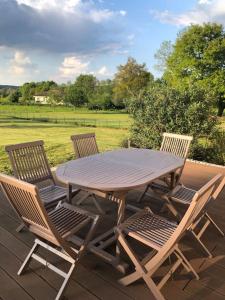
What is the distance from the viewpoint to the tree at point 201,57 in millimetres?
26500

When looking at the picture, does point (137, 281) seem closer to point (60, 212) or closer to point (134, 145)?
point (60, 212)

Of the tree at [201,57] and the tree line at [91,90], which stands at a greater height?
the tree at [201,57]

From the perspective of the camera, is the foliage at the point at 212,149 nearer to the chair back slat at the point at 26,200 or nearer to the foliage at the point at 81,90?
the chair back slat at the point at 26,200

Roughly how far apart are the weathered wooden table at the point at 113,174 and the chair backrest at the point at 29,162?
1.81 ft

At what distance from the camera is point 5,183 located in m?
2.12

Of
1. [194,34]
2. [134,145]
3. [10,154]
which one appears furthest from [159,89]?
[194,34]

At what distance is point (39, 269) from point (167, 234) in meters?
1.19

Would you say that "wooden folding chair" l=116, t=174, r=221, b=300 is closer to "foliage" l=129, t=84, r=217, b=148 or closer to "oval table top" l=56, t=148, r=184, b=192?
"oval table top" l=56, t=148, r=184, b=192

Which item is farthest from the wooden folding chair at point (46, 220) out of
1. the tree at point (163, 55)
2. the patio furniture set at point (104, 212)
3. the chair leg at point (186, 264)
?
the tree at point (163, 55)

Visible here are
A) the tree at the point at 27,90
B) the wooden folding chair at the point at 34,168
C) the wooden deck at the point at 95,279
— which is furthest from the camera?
the tree at the point at 27,90

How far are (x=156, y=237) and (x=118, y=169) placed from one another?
0.94 m

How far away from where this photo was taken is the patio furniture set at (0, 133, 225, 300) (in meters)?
2.10

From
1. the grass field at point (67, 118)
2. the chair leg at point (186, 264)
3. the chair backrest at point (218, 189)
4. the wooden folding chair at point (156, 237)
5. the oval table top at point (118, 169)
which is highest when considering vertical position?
the oval table top at point (118, 169)

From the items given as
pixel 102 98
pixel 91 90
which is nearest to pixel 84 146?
pixel 102 98
